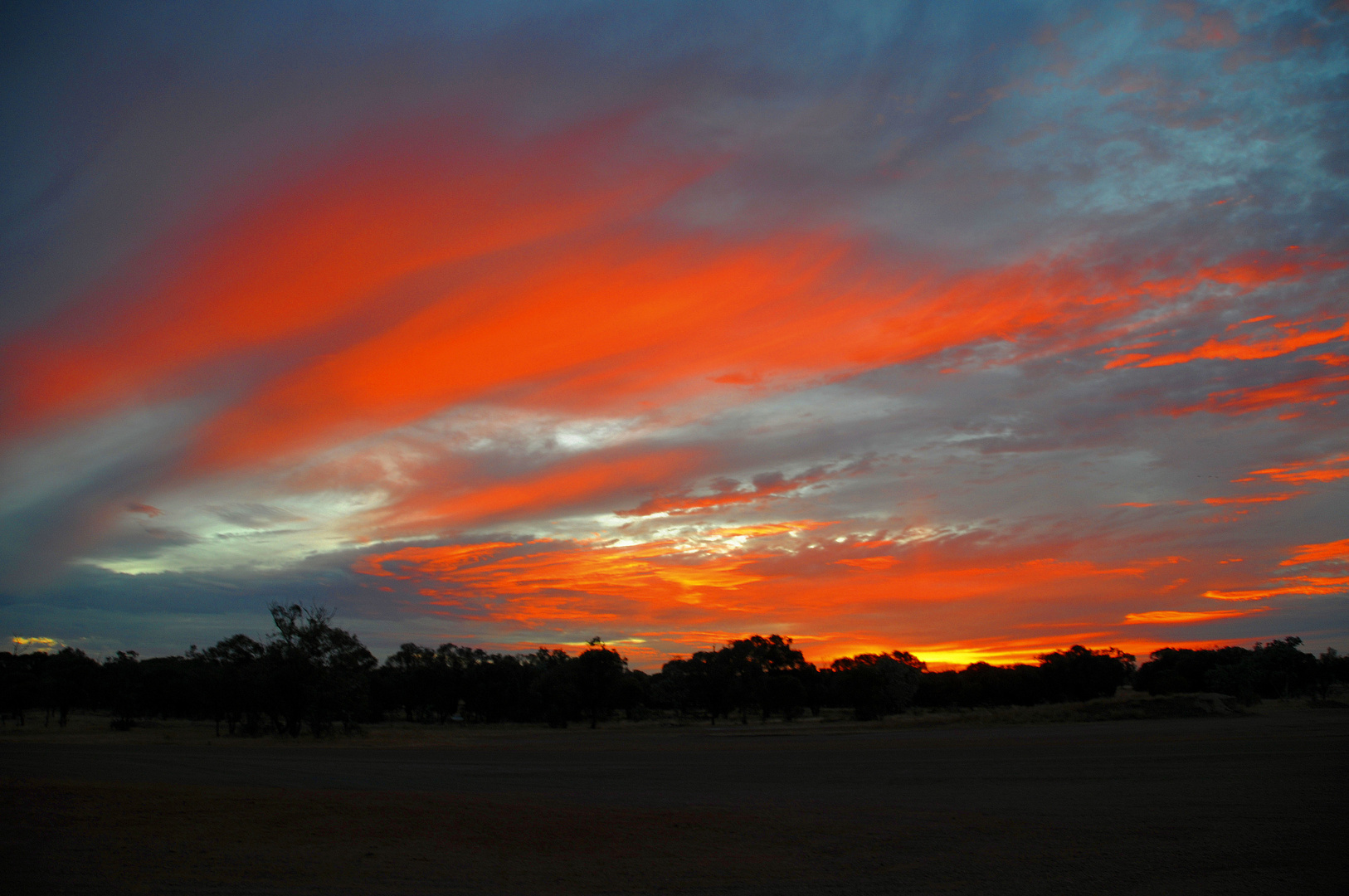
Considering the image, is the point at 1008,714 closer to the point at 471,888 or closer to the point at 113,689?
the point at 471,888

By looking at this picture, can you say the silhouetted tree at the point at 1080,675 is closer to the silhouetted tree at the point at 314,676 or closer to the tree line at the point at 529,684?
the tree line at the point at 529,684

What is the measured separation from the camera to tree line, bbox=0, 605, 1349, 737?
198 feet

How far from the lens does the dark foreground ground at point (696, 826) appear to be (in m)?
11.6

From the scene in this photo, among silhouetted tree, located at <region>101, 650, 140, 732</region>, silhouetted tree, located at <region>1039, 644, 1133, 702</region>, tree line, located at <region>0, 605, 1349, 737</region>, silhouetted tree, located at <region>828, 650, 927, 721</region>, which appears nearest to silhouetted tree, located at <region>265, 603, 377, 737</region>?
tree line, located at <region>0, 605, 1349, 737</region>

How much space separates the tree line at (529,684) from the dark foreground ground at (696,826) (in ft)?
95.6

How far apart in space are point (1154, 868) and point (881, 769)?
17270mm

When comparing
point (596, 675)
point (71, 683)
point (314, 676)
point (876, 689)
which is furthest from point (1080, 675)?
point (71, 683)

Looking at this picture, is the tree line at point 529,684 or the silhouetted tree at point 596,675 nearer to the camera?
the tree line at point 529,684

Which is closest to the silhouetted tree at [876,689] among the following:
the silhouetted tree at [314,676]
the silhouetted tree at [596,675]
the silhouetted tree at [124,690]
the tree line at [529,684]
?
the tree line at [529,684]

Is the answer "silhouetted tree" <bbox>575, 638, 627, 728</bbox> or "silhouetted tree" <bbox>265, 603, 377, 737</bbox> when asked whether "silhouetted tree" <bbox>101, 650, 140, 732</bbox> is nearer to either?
"silhouetted tree" <bbox>265, 603, 377, 737</bbox>

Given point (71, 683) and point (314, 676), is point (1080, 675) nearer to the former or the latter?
point (314, 676)

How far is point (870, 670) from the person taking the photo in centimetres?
8844

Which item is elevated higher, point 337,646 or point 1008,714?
point 337,646

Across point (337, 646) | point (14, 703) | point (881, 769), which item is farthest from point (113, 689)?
point (881, 769)
